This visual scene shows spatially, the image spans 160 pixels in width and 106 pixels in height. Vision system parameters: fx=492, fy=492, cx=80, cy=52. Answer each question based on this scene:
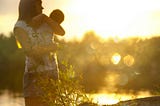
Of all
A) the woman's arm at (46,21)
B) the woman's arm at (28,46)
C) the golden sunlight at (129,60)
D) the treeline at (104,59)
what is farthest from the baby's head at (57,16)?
the golden sunlight at (129,60)

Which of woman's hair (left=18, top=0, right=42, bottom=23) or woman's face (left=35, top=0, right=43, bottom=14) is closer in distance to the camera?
woman's hair (left=18, top=0, right=42, bottom=23)

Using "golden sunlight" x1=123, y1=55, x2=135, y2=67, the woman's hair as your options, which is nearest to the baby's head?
the woman's hair

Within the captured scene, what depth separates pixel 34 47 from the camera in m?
6.15

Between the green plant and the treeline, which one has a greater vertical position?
the treeline

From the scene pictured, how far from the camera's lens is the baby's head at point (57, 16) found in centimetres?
618

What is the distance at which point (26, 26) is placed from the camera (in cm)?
613

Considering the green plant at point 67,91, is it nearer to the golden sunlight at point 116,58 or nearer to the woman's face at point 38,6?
the woman's face at point 38,6

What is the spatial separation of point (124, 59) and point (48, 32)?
2896 inches

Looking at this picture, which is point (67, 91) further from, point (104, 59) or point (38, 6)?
point (104, 59)

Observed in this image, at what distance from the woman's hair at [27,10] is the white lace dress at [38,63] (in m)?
0.14

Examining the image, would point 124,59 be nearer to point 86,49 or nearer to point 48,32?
point 86,49

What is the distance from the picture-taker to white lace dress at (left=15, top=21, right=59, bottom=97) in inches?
245

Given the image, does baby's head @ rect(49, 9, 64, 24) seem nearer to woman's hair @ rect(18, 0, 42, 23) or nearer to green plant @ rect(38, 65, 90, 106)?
woman's hair @ rect(18, 0, 42, 23)

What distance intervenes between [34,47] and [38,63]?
222mm
